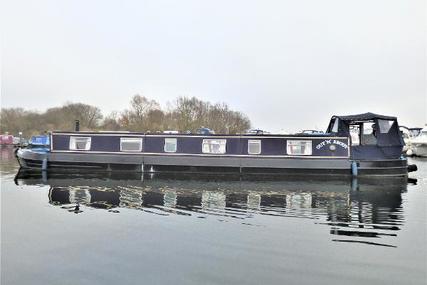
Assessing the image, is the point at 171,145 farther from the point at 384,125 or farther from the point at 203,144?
the point at 384,125

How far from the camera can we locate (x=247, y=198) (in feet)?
46.3

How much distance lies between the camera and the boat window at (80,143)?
884 inches

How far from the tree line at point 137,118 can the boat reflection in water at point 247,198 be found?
3672 cm

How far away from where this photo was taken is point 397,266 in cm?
701

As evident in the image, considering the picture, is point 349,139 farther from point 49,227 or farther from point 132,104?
point 132,104

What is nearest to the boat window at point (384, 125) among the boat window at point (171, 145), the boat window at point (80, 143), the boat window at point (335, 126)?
the boat window at point (335, 126)

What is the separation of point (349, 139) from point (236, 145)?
6103 millimetres

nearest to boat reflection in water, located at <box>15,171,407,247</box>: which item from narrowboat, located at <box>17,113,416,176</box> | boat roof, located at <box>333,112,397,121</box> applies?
narrowboat, located at <box>17,113,416,176</box>

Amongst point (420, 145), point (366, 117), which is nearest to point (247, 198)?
point (366, 117)

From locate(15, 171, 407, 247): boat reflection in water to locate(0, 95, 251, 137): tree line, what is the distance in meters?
36.7

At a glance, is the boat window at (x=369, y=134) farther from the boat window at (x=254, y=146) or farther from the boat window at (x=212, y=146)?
the boat window at (x=212, y=146)

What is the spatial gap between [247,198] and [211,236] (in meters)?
5.45

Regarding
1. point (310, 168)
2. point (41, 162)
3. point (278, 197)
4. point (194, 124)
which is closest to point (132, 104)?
point (194, 124)

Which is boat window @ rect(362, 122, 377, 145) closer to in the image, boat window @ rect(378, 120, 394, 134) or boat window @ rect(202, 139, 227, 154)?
boat window @ rect(378, 120, 394, 134)
